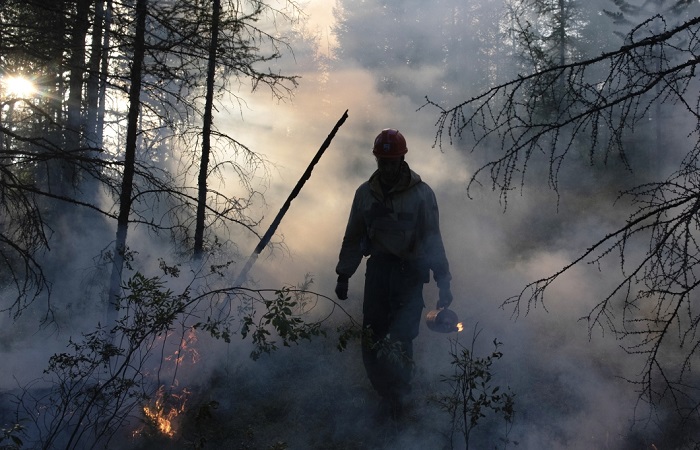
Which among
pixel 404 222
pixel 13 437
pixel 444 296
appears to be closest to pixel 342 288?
pixel 404 222

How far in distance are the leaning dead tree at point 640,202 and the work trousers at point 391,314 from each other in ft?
3.10

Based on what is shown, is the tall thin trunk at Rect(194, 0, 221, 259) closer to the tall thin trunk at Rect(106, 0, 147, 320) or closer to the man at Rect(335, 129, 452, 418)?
the tall thin trunk at Rect(106, 0, 147, 320)

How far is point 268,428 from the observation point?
182 inches

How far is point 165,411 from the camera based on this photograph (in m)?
A: 4.71

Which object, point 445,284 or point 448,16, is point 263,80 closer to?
point 445,284

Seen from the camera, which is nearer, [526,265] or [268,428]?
[268,428]

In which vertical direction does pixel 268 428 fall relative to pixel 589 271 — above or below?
below

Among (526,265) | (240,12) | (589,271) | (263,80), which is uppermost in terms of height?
(240,12)

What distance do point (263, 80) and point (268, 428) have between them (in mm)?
4446

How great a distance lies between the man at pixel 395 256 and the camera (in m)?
4.62

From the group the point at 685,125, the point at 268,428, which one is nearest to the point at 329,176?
the point at 268,428

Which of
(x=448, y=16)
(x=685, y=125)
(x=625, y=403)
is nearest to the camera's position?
(x=625, y=403)

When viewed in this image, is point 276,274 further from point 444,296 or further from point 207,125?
point 444,296

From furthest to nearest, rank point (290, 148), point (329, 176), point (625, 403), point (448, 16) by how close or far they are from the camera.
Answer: point (448, 16) → point (290, 148) → point (329, 176) → point (625, 403)
